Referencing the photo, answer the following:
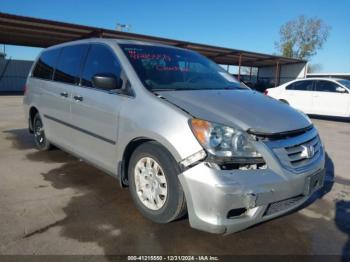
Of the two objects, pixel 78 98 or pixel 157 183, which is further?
pixel 78 98

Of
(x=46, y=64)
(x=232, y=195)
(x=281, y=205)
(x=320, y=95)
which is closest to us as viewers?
(x=232, y=195)

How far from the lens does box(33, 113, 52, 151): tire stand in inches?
213

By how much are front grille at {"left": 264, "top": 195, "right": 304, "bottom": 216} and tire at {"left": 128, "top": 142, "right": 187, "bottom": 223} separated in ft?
2.25

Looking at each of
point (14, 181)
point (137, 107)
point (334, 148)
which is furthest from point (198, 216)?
point (334, 148)

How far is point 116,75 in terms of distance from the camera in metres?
3.46

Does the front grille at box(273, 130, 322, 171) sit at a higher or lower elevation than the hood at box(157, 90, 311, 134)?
lower

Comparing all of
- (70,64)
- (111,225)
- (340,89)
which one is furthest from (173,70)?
(340,89)

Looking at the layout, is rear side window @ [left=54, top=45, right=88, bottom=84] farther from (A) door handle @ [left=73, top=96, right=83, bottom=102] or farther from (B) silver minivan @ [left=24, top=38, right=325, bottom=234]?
(A) door handle @ [left=73, top=96, right=83, bottom=102]

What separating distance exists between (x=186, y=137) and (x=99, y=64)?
5.83ft

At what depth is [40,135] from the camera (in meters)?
5.57

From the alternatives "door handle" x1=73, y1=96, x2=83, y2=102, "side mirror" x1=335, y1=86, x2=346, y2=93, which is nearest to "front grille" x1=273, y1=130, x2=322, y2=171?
"door handle" x1=73, y1=96, x2=83, y2=102

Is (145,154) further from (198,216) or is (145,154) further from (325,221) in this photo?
(325,221)

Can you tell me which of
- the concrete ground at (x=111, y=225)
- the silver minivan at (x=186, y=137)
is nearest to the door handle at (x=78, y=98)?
the silver minivan at (x=186, y=137)

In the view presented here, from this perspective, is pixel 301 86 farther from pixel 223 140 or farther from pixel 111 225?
pixel 111 225
